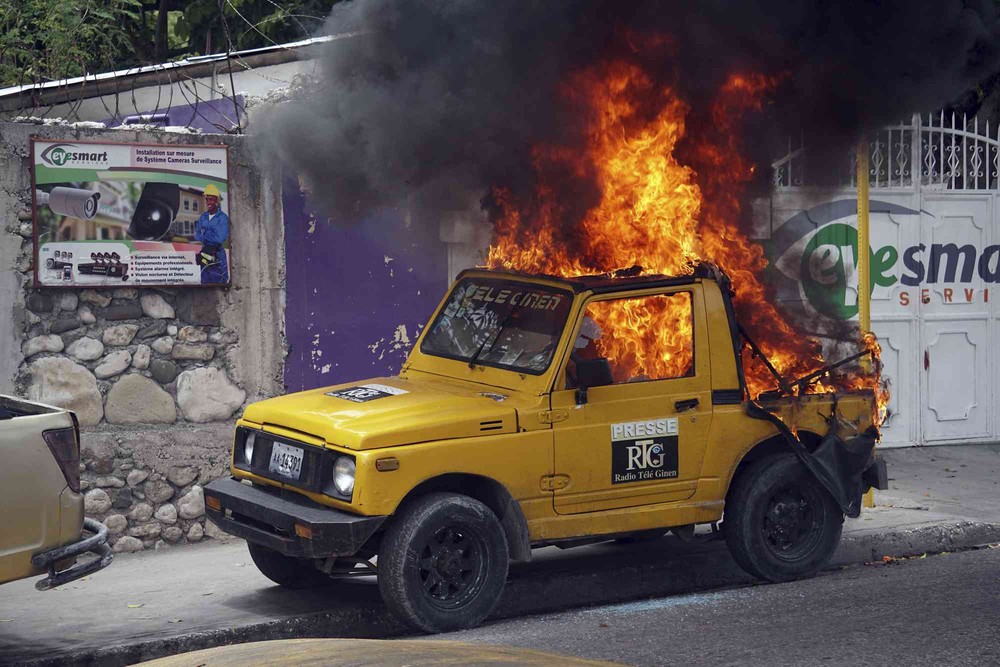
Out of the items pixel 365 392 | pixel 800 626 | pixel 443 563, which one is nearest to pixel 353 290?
pixel 365 392

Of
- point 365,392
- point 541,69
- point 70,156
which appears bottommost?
point 365,392

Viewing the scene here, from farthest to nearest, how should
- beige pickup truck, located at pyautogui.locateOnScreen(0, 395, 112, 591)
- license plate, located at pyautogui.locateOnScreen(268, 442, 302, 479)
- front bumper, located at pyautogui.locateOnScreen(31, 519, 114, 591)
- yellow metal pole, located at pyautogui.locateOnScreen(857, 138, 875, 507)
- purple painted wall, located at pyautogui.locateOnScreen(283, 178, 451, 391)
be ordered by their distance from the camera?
1. purple painted wall, located at pyautogui.locateOnScreen(283, 178, 451, 391)
2. yellow metal pole, located at pyautogui.locateOnScreen(857, 138, 875, 507)
3. license plate, located at pyautogui.locateOnScreen(268, 442, 302, 479)
4. front bumper, located at pyautogui.locateOnScreen(31, 519, 114, 591)
5. beige pickup truck, located at pyautogui.locateOnScreen(0, 395, 112, 591)

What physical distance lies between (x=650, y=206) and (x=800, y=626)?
2.88m

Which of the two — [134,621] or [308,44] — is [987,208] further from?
[134,621]

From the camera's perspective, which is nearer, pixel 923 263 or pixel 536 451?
pixel 536 451

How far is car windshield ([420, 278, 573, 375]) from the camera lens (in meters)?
7.29

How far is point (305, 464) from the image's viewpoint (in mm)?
6734

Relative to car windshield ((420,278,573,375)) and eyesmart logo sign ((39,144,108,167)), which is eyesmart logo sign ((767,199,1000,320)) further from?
eyesmart logo sign ((39,144,108,167))

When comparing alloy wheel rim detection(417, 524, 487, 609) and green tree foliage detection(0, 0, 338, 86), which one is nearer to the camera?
alloy wheel rim detection(417, 524, 487, 609)

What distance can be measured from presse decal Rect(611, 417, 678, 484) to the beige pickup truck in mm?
2818

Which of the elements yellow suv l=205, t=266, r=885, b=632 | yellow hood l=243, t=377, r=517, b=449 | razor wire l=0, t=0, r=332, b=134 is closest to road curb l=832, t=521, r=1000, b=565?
yellow suv l=205, t=266, r=885, b=632

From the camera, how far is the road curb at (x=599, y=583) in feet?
21.6

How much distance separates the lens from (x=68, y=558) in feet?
20.1

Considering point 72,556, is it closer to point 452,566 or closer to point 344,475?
point 344,475
